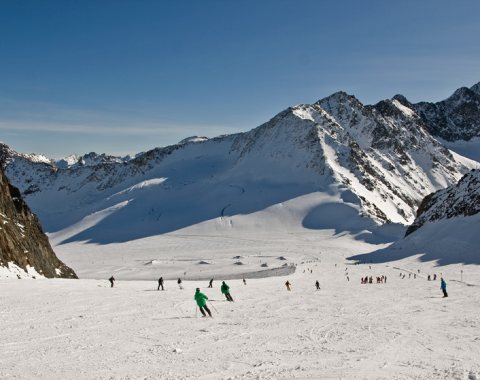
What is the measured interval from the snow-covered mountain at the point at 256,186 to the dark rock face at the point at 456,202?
28.8 meters

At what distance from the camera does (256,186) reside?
14338 centimetres

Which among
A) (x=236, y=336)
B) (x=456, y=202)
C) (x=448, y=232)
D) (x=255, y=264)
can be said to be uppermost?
(x=456, y=202)

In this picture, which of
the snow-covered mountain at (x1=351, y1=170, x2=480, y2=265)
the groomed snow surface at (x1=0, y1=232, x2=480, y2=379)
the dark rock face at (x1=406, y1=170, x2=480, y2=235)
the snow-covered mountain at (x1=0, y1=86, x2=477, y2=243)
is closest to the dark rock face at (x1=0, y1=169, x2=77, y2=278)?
the groomed snow surface at (x1=0, y1=232, x2=480, y2=379)

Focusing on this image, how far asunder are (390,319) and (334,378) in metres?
9.55

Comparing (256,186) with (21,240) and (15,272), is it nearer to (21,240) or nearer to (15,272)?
(21,240)

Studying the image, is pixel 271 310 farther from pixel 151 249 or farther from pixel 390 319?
pixel 151 249

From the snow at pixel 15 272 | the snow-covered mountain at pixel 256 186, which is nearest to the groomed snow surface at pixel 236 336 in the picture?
the snow at pixel 15 272

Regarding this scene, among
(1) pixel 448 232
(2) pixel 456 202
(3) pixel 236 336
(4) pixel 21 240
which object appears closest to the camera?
(3) pixel 236 336

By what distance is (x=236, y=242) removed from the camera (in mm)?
103438

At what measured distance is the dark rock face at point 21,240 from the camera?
3688 cm

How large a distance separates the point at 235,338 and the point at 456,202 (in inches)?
2788

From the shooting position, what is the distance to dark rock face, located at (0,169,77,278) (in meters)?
36.9

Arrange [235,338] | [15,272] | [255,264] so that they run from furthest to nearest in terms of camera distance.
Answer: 1. [255,264]
2. [15,272]
3. [235,338]

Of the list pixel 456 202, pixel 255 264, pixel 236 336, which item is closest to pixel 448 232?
pixel 456 202
